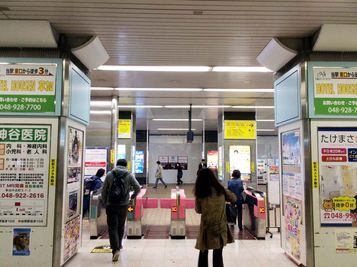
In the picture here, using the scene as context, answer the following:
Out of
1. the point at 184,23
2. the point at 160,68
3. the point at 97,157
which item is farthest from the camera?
the point at 97,157

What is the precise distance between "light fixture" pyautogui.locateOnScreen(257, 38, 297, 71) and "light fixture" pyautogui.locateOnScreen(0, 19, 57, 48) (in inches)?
118

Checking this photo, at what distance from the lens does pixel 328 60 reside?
4.50 meters

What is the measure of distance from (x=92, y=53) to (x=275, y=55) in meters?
2.72

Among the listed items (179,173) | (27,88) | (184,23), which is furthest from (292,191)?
(179,173)

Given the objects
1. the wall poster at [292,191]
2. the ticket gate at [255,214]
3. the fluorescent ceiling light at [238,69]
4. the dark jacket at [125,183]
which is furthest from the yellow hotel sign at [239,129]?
the dark jacket at [125,183]

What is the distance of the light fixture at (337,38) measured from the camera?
4117mm

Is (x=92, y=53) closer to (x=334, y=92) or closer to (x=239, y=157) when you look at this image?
Answer: (x=334, y=92)

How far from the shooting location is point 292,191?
4.86m

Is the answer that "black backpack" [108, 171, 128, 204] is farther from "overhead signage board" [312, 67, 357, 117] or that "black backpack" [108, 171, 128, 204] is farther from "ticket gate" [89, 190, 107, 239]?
"overhead signage board" [312, 67, 357, 117]

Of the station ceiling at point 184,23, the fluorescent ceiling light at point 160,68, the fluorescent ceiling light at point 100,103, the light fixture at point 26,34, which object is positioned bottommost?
the fluorescent ceiling light at point 100,103

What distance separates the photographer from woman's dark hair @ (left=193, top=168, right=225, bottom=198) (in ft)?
11.9

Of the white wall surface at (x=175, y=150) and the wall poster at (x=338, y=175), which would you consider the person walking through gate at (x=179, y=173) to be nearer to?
the white wall surface at (x=175, y=150)

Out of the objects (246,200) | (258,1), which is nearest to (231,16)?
(258,1)

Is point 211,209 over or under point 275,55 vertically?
under
